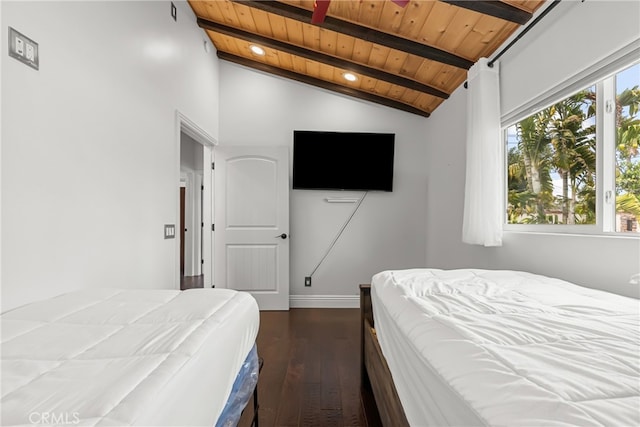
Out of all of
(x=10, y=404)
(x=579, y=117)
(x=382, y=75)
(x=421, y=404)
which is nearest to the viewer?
(x=10, y=404)

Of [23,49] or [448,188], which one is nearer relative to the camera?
[23,49]

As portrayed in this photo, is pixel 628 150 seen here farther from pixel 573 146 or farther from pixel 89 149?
pixel 89 149

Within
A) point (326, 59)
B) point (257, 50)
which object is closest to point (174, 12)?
point (257, 50)

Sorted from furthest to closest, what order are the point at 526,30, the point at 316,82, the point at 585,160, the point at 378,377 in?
1. the point at 316,82
2. the point at 526,30
3. the point at 585,160
4. the point at 378,377

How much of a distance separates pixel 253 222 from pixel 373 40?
2365 millimetres

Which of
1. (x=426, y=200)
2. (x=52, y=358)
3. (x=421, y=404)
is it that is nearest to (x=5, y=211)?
(x=52, y=358)

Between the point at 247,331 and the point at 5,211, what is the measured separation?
102 centimetres

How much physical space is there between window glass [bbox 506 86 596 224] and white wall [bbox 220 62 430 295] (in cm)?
148

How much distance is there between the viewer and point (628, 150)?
1.52 m

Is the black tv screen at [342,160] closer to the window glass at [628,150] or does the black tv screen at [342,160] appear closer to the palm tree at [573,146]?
the palm tree at [573,146]

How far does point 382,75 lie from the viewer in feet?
10.6

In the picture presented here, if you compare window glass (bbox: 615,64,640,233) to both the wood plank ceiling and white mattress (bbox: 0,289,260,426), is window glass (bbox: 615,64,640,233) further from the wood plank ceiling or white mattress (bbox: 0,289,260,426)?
white mattress (bbox: 0,289,260,426)

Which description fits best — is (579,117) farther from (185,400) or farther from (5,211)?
(5,211)

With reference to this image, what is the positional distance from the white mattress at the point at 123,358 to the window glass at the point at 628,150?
1937 mm
